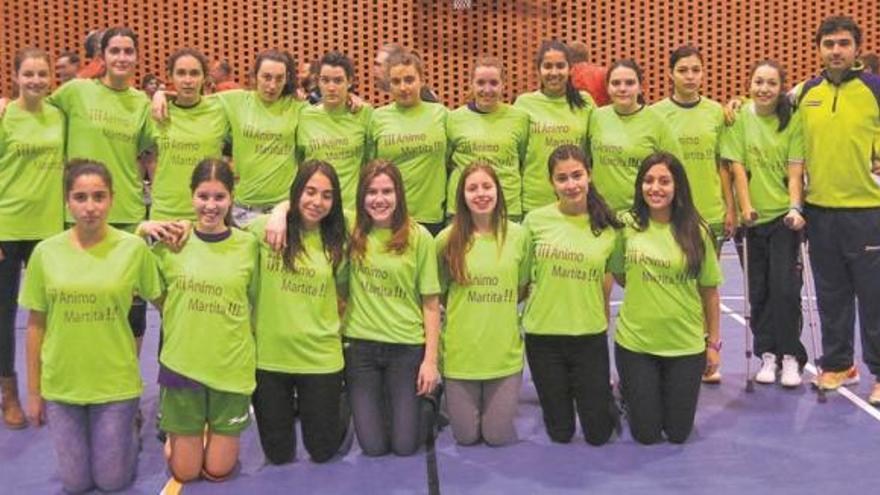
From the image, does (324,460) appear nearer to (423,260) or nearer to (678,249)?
(423,260)

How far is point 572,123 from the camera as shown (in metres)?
6.00

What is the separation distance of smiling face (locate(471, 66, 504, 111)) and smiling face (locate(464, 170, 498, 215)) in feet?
2.63

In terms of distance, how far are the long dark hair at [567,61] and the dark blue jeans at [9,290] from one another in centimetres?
278

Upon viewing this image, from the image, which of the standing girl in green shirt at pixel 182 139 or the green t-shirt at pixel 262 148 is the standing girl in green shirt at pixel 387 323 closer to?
the green t-shirt at pixel 262 148

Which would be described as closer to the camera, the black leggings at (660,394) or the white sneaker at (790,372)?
the black leggings at (660,394)

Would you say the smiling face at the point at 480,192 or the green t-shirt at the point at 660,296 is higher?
the smiling face at the point at 480,192

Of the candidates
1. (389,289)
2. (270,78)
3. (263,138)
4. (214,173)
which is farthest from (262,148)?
(389,289)

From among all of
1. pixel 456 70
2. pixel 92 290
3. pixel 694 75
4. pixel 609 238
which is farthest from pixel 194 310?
pixel 456 70

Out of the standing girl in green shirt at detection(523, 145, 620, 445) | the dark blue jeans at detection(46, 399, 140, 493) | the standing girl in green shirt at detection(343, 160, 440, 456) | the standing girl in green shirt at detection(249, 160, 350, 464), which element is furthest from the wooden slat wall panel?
the dark blue jeans at detection(46, 399, 140, 493)

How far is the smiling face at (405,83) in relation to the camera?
229 inches

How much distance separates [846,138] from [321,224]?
9.34ft

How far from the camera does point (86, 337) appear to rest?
185 inches

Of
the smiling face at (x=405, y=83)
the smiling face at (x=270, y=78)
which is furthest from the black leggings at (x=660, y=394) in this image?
the smiling face at (x=270, y=78)

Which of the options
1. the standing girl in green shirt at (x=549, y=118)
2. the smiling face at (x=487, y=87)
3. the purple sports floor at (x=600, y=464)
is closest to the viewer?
the purple sports floor at (x=600, y=464)
